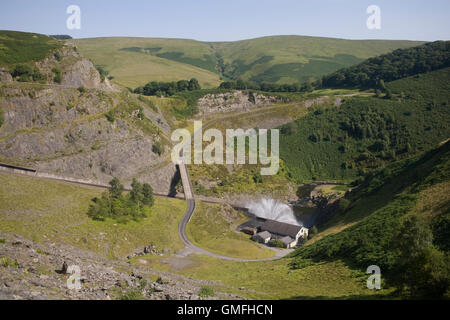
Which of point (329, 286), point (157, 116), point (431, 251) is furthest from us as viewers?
point (157, 116)

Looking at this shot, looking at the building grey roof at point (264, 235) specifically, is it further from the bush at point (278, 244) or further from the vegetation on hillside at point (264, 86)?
the vegetation on hillside at point (264, 86)

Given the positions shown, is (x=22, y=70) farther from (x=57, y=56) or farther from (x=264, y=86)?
(x=264, y=86)

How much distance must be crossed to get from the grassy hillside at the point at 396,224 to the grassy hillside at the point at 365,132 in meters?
56.0

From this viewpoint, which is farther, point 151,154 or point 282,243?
point 151,154

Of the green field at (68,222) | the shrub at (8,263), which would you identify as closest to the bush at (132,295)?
the shrub at (8,263)

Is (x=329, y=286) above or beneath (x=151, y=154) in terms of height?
beneath

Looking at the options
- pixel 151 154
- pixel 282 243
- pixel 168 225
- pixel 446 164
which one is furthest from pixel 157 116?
pixel 446 164

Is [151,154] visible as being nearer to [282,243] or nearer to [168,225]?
[168,225]

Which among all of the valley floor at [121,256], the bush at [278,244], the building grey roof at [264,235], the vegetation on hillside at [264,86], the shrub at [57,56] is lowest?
the bush at [278,244]

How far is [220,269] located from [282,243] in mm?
23959

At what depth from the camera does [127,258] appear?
53406mm

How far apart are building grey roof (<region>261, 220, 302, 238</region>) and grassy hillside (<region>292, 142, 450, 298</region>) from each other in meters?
14.5

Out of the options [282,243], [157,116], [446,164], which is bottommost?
[282,243]

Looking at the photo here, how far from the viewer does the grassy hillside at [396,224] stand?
32.0 m
